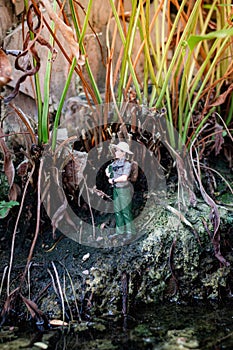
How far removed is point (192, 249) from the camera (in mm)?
1083

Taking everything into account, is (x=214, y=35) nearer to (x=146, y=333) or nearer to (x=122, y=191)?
(x=122, y=191)

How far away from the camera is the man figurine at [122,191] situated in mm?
1034

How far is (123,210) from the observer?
1064 millimetres

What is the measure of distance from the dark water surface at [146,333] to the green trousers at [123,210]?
0.21 meters

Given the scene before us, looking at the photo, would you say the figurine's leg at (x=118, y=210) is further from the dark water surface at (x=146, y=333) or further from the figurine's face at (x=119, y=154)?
the dark water surface at (x=146, y=333)

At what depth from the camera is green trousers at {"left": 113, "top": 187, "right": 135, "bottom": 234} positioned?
1.05 meters

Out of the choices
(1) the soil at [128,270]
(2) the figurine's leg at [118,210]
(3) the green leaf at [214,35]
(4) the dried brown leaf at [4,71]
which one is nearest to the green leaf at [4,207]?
(1) the soil at [128,270]

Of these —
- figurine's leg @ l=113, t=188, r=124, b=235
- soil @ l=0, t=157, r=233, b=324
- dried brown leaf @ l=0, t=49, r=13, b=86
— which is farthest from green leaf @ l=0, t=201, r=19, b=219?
dried brown leaf @ l=0, t=49, r=13, b=86

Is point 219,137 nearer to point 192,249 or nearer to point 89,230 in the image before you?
point 192,249

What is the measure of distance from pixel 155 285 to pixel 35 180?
42 centimetres

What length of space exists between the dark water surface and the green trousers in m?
0.21

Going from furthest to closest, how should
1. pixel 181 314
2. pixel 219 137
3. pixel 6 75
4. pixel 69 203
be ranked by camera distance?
1. pixel 219 137
2. pixel 69 203
3. pixel 181 314
4. pixel 6 75

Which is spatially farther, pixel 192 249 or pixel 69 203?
pixel 69 203

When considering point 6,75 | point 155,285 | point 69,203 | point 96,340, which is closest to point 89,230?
point 69,203
